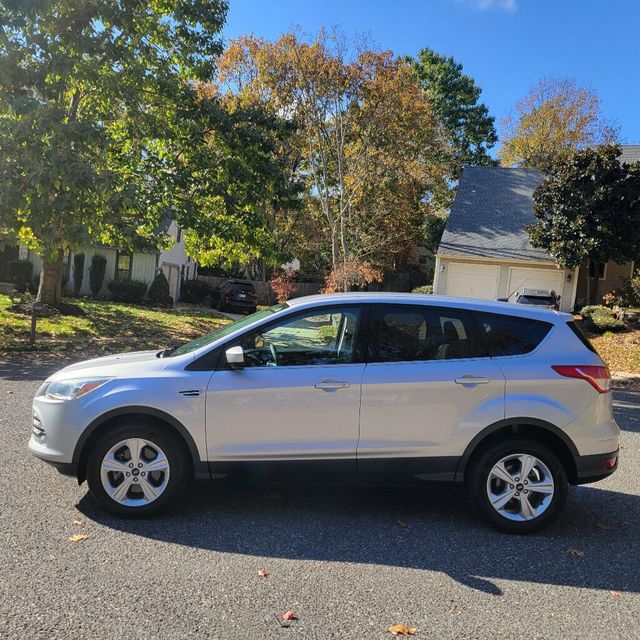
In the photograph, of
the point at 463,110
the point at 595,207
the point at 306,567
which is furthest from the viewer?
the point at 463,110

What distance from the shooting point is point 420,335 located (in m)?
4.47

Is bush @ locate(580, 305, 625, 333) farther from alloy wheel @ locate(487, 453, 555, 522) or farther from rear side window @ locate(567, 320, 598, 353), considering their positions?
alloy wheel @ locate(487, 453, 555, 522)

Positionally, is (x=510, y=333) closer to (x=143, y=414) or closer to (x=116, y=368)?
(x=143, y=414)

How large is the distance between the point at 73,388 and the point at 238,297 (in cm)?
2496

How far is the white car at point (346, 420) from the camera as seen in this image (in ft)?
13.9

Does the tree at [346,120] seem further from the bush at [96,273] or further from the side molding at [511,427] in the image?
the side molding at [511,427]

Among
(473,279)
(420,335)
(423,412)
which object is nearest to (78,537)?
(423,412)

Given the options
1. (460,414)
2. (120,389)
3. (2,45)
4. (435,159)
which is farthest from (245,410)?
(435,159)

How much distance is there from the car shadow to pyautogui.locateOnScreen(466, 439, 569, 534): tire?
5.0 inches

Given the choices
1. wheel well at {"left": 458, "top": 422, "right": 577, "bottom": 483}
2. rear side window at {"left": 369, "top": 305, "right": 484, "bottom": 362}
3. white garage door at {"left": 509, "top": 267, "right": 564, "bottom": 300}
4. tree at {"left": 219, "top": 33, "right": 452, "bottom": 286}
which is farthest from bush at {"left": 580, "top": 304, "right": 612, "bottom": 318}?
rear side window at {"left": 369, "top": 305, "right": 484, "bottom": 362}

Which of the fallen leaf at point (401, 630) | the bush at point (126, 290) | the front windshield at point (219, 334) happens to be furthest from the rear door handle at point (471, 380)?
the bush at point (126, 290)

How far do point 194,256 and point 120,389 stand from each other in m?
14.4

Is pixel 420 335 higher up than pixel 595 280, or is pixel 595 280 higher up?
pixel 595 280

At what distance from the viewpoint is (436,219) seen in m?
36.6
